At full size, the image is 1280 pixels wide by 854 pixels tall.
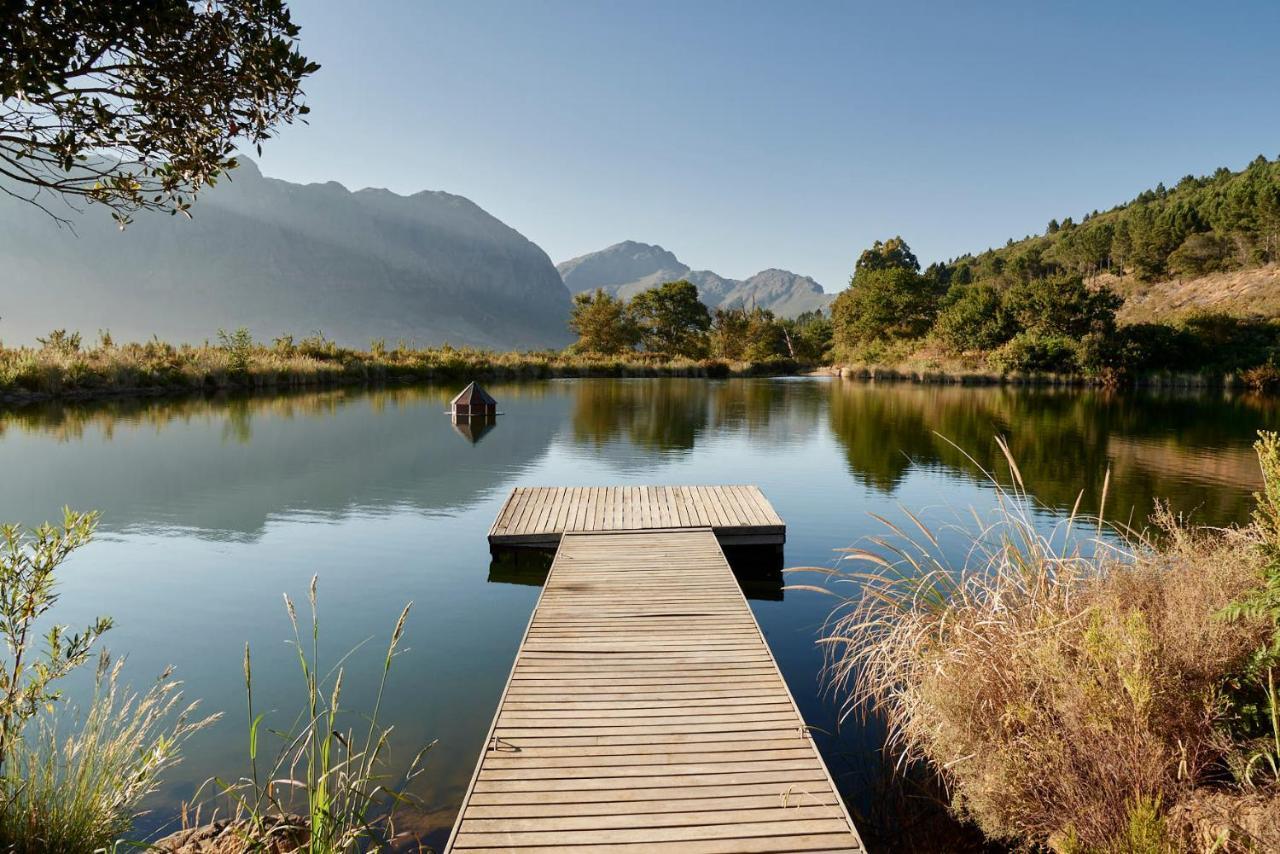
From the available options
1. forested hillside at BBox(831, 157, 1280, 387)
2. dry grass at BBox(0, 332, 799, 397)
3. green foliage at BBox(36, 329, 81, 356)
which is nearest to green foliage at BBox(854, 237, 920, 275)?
forested hillside at BBox(831, 157, 1280, 387)

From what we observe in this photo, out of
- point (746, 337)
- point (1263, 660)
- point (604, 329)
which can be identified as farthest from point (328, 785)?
point (746, 337)

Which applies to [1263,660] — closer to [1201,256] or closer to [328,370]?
[328,370]

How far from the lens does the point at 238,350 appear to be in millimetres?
32531

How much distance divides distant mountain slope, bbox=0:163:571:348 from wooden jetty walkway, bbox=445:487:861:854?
459 feet

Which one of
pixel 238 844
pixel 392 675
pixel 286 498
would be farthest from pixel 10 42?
pixel 286 498

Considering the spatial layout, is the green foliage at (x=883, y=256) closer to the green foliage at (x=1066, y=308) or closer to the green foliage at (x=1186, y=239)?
the green foliage at (x=1186, y=239)

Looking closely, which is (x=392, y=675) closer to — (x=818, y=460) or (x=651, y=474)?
(x=651, y=474)

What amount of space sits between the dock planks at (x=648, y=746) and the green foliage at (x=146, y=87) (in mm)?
3415

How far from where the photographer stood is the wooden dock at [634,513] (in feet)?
27.7

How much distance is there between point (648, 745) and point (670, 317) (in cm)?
5979

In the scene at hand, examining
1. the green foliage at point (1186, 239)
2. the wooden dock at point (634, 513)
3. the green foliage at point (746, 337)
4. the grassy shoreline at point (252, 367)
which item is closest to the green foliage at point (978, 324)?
the grassy shoreline at point (252, 367)

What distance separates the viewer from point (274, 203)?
18138 centimetres

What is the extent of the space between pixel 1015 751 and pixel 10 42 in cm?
554

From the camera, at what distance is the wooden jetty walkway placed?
2996 mm
